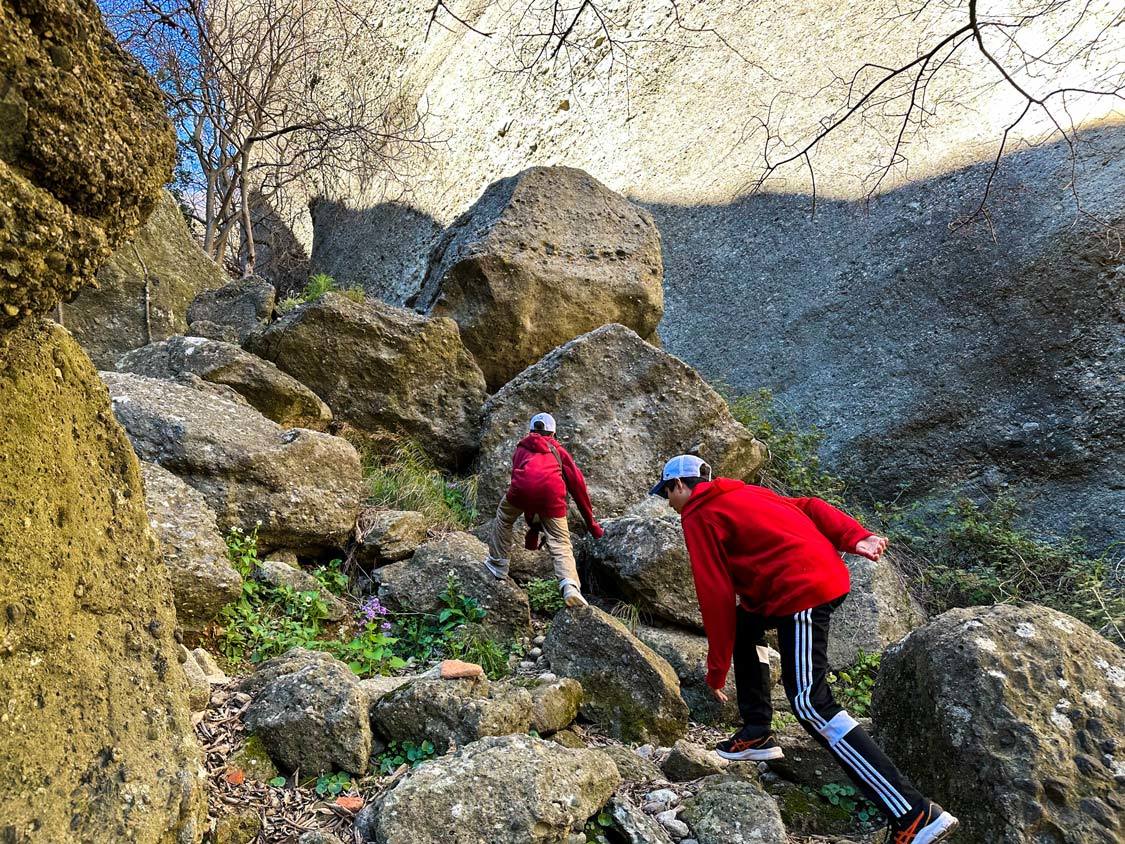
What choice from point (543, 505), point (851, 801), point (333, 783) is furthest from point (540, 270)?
point (333, 783)

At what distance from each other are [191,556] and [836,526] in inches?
129

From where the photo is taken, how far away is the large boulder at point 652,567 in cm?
561

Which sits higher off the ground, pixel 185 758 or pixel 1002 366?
pixel 1002 366

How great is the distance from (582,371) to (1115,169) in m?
6.58

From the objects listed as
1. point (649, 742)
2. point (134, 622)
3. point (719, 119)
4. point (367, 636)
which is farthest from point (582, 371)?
point (719, 119)

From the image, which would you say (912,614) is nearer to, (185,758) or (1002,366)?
(1002,366)

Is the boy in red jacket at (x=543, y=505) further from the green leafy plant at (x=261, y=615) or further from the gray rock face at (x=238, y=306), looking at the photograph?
the gray rock face at (x=238, y=306)

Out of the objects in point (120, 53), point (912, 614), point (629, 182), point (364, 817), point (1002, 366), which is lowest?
point (912, 614)

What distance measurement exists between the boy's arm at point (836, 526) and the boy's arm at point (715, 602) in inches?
21.9

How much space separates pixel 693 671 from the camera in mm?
4910

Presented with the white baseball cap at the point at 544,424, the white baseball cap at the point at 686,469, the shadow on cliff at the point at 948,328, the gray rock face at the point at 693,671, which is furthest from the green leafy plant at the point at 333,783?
the shadow on cliff at the point at 948,328

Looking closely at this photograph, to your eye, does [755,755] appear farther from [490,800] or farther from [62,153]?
[62,153]

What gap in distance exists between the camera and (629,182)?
13.7 metres

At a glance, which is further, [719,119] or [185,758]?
[719,119]
